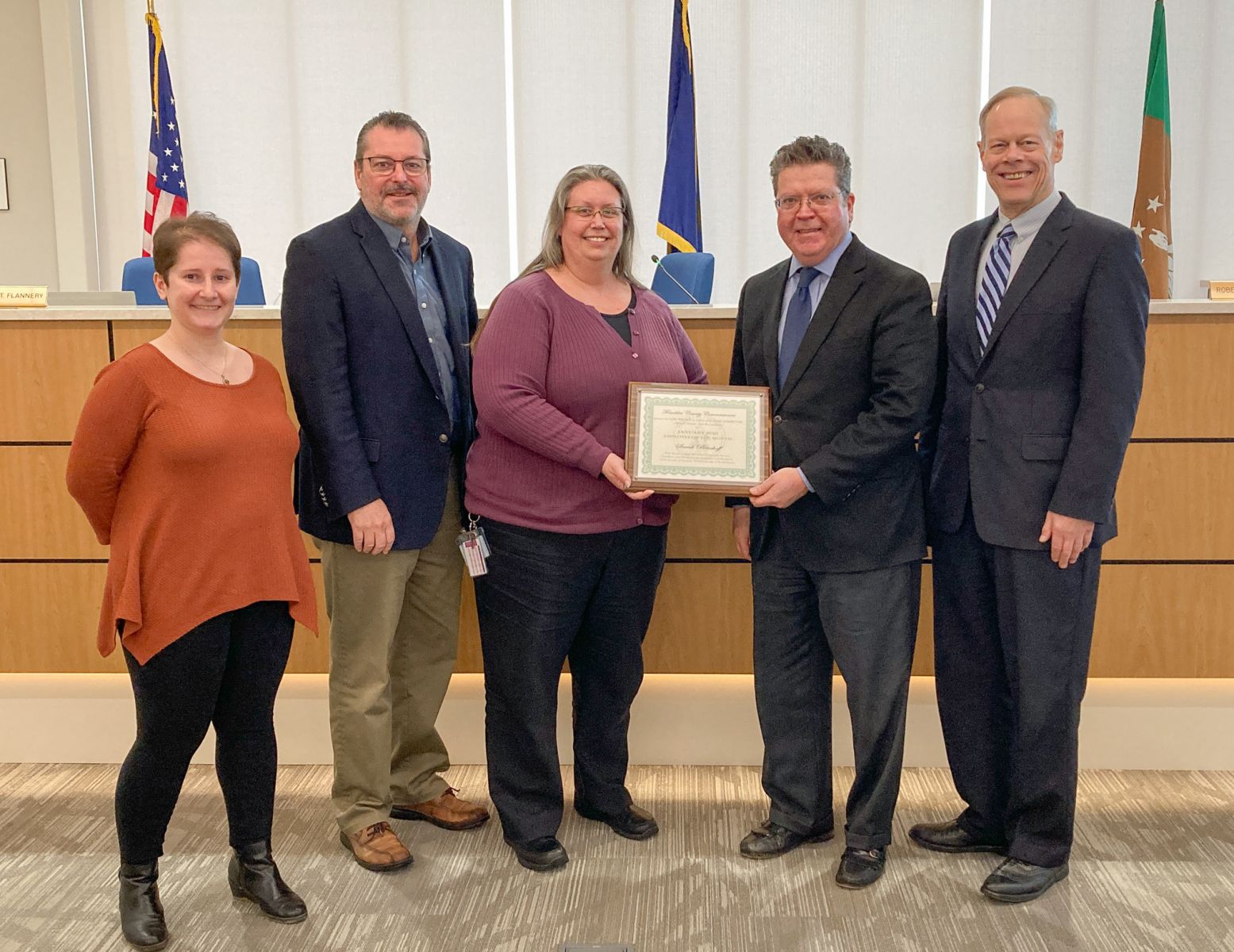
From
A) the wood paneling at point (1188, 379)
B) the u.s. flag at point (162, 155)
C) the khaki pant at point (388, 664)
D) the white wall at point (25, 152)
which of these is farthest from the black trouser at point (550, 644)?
the white wall at point (25, 152)

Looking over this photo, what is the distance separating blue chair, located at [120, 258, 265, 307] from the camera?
12.6 feet

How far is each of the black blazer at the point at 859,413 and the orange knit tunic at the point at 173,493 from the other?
3.51 ft

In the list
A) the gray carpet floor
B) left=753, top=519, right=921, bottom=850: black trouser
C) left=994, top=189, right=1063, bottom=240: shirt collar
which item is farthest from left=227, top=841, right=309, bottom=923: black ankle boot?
left=994, top=189, right=1063, bottom=240: shirt collar

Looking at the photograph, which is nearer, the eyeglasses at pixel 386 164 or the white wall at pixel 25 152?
the eyeglasses at pixel 386 164

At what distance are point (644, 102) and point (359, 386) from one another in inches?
159

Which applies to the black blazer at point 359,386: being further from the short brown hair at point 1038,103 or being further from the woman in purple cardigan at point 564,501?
the short brown hair at point 1038,103

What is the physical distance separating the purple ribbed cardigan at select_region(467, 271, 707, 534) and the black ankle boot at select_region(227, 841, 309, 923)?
0.87 m

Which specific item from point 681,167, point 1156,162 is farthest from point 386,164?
point 1156,162

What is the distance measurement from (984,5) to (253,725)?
17.8 ft

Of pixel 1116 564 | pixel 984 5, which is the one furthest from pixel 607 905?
pixel 984 5

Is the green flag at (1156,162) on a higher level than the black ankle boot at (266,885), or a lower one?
higher

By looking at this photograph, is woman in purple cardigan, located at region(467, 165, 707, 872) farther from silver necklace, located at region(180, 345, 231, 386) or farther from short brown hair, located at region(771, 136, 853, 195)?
silver necklace, located at region(180, 345, 231, 386)

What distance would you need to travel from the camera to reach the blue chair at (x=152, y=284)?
3850mm

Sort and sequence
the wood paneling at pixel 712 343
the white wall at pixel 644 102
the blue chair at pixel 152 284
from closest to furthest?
the wood paneling at pixel 712 343, the blue chair at pixel 152 284, the white wall at pixel 644 102
